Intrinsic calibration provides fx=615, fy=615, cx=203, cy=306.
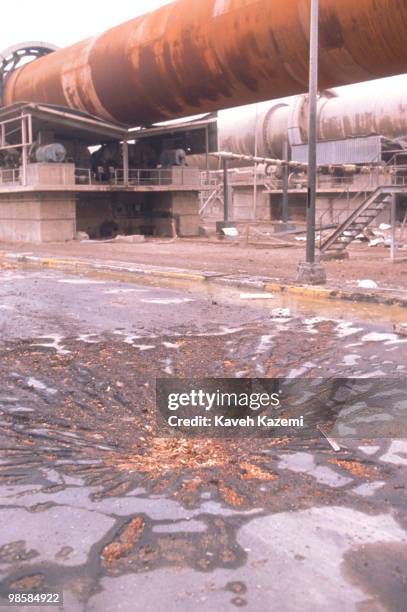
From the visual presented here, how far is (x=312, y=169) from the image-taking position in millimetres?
11266

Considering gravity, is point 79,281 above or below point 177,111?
below

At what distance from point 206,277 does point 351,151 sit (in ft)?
38.2

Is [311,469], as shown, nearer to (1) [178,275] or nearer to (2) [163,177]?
(1) [178,275]

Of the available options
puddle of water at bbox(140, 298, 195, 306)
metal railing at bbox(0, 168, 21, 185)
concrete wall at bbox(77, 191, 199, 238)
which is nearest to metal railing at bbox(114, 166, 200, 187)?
concrete wall at bbox(77, 191, 199, 238)

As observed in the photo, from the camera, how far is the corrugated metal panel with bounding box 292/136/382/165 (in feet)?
71.3

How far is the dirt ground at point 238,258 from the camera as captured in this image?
1294 centimetres

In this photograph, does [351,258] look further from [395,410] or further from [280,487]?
[280,487]

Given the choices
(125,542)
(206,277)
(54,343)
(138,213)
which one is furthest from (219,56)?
(138,213)

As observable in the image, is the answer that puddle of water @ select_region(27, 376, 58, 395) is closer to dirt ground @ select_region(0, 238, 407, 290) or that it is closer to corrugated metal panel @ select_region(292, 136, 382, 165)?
dirt ground @ select_region(0, 238, 407, 290)

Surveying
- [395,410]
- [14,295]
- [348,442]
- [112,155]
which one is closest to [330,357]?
[395,410]

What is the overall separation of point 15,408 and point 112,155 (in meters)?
23.1

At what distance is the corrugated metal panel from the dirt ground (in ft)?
10.3

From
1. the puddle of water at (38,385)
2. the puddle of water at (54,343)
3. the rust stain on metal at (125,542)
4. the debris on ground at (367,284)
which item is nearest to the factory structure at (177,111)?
the debris on ground at (367,284)

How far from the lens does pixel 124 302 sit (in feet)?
33.3
